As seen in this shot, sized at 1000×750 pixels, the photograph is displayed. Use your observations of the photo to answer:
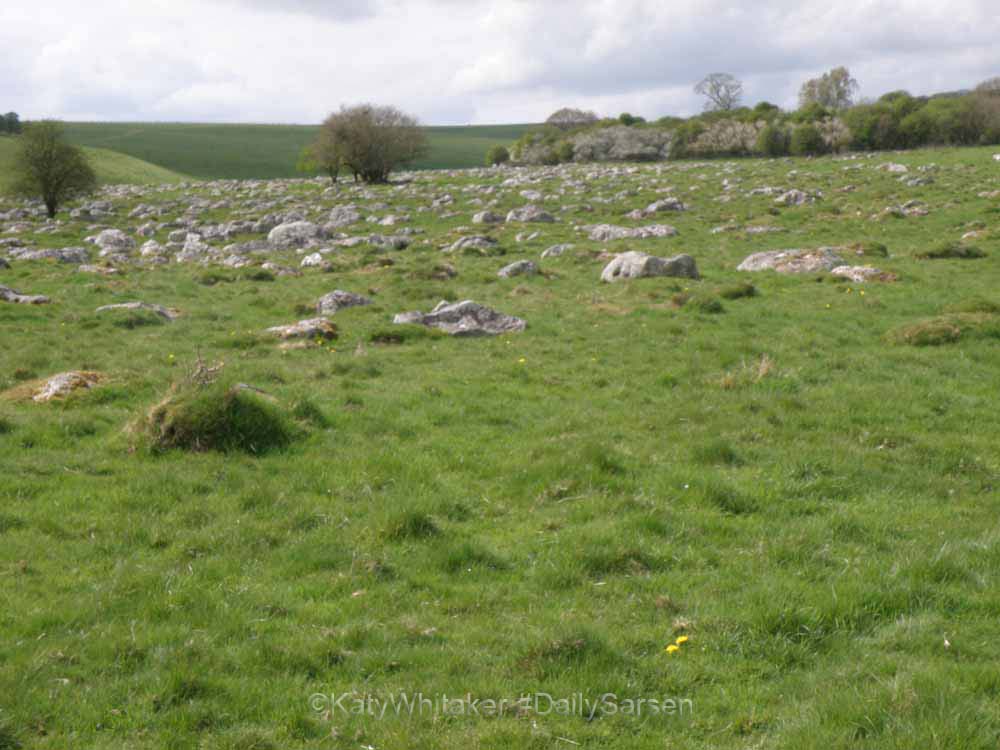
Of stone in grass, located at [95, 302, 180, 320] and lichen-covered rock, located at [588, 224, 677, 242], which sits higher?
lichen-covered rock, located at [588, 224, 677, 242]

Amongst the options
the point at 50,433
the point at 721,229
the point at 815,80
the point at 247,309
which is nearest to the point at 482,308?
the point at 247,309

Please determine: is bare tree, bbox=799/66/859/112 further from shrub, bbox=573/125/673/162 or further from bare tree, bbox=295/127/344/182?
bare tree, bbox=295/127/344/182

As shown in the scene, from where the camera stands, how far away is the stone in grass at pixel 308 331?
1977 centimetres

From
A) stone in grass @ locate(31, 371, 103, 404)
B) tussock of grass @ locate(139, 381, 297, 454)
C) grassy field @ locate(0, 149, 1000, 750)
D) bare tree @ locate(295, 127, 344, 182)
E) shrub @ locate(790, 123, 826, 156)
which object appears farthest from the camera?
shrub @ locate(790, 123, 826, 156)

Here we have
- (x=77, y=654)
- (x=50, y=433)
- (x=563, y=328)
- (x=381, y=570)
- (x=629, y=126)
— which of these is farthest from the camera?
(x=629, y=126)

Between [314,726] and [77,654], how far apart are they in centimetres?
219

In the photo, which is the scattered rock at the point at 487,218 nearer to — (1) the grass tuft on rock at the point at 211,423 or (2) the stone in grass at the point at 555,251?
(2) the stone in grass at the point at 555,251

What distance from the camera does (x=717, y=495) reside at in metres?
9.84

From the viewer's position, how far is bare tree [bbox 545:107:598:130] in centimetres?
12862

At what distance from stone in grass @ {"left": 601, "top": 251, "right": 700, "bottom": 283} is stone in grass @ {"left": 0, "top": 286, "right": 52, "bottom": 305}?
17355 mm

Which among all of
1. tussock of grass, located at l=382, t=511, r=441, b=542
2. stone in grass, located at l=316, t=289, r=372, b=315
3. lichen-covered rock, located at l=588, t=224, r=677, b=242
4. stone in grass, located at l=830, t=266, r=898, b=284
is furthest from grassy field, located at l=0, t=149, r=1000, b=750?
lichen-covered rock, located at l=588, t=224, r=677, b=242

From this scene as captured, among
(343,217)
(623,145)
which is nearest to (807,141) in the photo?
(623,145)

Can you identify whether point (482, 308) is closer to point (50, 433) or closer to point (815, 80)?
point (50, 433)

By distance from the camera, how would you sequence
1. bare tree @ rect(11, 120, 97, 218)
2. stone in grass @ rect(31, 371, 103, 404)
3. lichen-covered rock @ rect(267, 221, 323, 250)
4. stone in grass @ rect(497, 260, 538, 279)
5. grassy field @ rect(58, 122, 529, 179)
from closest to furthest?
stone in grass @ rect(31, 371, 103, 404)
stone in grass @ rect(497, 260, 538, 279)
lichen-covered rock @ rect(267, 221, 323, 250)
bare tree @ rect(11, 120, 97, 218)
grassy field @ rect(58, 122, 529, 179)
